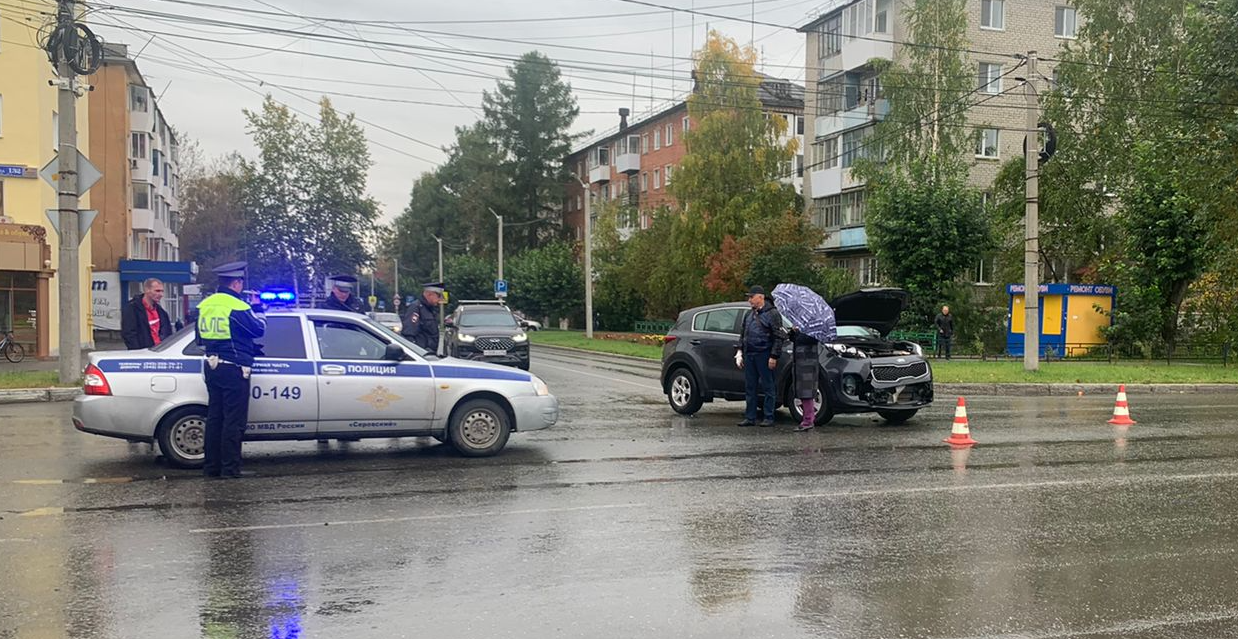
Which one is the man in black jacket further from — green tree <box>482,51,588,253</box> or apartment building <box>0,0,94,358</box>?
green tree <box>482,51,588,253</box>

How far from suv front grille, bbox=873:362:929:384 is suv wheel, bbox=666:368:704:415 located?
2674mm

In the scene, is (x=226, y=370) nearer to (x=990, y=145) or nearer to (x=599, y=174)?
(x=990, y=145)

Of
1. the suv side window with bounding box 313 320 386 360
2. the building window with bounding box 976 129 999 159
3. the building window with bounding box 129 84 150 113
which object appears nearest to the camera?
the suv side window with bounding box 313 320 386 360

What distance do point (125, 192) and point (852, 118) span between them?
35563 millimetres

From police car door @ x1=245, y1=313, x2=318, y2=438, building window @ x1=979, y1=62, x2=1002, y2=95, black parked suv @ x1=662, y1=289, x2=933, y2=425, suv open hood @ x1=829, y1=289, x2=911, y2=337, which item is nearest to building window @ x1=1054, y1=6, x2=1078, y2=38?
building window @ x1=979, y1=62, x2=1002, y2=95

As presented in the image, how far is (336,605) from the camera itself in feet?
16.8

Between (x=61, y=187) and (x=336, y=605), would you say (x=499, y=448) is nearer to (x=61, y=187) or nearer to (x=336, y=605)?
(x=336, y=605)

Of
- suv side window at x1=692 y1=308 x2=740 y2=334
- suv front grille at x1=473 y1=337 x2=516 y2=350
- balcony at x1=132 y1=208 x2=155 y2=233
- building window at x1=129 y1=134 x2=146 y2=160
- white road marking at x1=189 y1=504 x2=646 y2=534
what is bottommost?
white road marking at x1=189 y1=504 x2=646 y2=534

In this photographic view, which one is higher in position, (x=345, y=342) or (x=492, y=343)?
(x=345, y=342)

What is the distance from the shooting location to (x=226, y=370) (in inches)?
335

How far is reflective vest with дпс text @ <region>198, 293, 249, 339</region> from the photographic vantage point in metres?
8.46

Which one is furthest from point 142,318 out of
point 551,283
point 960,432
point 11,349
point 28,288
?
point 551,283

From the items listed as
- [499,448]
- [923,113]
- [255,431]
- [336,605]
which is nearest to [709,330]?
[499,448]

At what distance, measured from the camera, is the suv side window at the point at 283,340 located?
9.36 meters
